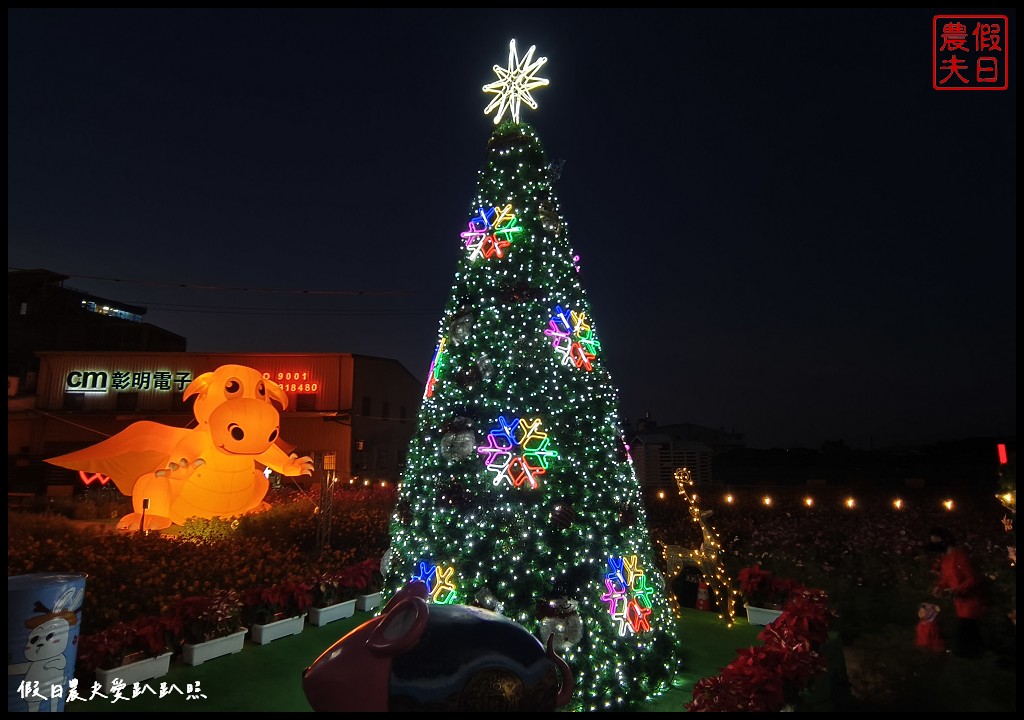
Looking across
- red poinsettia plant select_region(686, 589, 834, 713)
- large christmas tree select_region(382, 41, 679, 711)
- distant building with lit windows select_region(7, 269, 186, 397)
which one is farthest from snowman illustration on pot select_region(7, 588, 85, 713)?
distant building with lit windows select_region(7, 269, 186, 397)

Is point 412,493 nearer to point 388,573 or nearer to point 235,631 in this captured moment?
point 388,573

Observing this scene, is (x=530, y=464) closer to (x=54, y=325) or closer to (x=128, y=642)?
(x=128, y=642)

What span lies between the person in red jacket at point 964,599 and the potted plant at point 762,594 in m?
3.47

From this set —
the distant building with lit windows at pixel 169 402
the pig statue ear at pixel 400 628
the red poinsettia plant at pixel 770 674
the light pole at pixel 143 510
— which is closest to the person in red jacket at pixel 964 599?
the red poinsettia plant at pixel 770 674

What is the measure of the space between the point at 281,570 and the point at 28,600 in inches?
163

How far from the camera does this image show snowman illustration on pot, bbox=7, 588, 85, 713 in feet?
14.0

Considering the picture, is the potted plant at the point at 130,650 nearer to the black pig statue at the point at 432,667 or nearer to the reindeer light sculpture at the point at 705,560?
the black pig statue at the point at 432,667

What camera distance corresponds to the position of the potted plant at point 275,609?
7065 mm

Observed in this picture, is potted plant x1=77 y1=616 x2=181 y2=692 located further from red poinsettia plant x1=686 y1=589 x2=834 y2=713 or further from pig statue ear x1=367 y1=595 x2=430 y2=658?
red poinsettia plant x1=686 y1=589 x2=834 y2=713

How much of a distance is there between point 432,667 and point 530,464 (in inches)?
107

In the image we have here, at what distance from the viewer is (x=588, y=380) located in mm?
6238

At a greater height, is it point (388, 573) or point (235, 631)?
point (388, 573)

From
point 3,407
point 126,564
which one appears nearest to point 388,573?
point 3,407

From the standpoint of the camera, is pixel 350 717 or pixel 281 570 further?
pixel 281 570
